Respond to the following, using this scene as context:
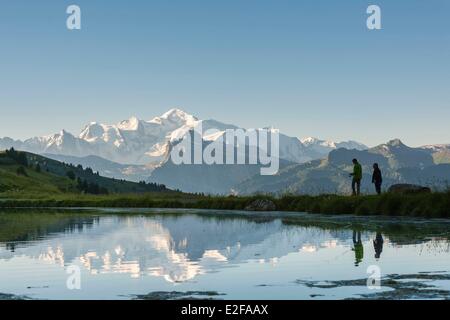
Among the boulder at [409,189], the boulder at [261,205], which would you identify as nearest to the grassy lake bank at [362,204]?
the boulder at [261,205]

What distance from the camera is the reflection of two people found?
24594 millimetres

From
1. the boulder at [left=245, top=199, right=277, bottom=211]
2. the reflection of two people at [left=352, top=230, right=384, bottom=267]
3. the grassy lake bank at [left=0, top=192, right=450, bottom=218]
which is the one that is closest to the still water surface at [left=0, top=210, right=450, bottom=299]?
the reflection of two people at [left=352, top=230, right=384, bottom=267]

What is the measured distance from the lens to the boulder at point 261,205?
218ft

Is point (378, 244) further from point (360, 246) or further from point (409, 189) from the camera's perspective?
point (409, 189)

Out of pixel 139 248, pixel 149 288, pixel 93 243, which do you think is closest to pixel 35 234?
pixel 93 243

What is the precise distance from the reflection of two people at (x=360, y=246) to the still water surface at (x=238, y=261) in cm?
4

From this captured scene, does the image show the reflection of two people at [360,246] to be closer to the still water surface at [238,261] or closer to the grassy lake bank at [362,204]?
the still water surface at [238,261]

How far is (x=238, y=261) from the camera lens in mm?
24641

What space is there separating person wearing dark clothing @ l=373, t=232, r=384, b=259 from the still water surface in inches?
1.6

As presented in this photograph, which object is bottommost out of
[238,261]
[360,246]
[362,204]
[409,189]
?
[238,261]

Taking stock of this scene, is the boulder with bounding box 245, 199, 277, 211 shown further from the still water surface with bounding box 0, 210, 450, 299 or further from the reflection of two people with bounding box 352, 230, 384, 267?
the reflection of two people with bounding box 352, 230, 384, 267

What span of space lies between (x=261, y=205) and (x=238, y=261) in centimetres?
4304

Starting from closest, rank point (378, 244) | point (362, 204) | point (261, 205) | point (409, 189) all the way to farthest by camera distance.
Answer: point (378, 244) → point (362, 204) → point (409, 189) → point (261, 205)

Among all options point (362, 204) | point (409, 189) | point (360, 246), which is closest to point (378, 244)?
point (360, 246)
